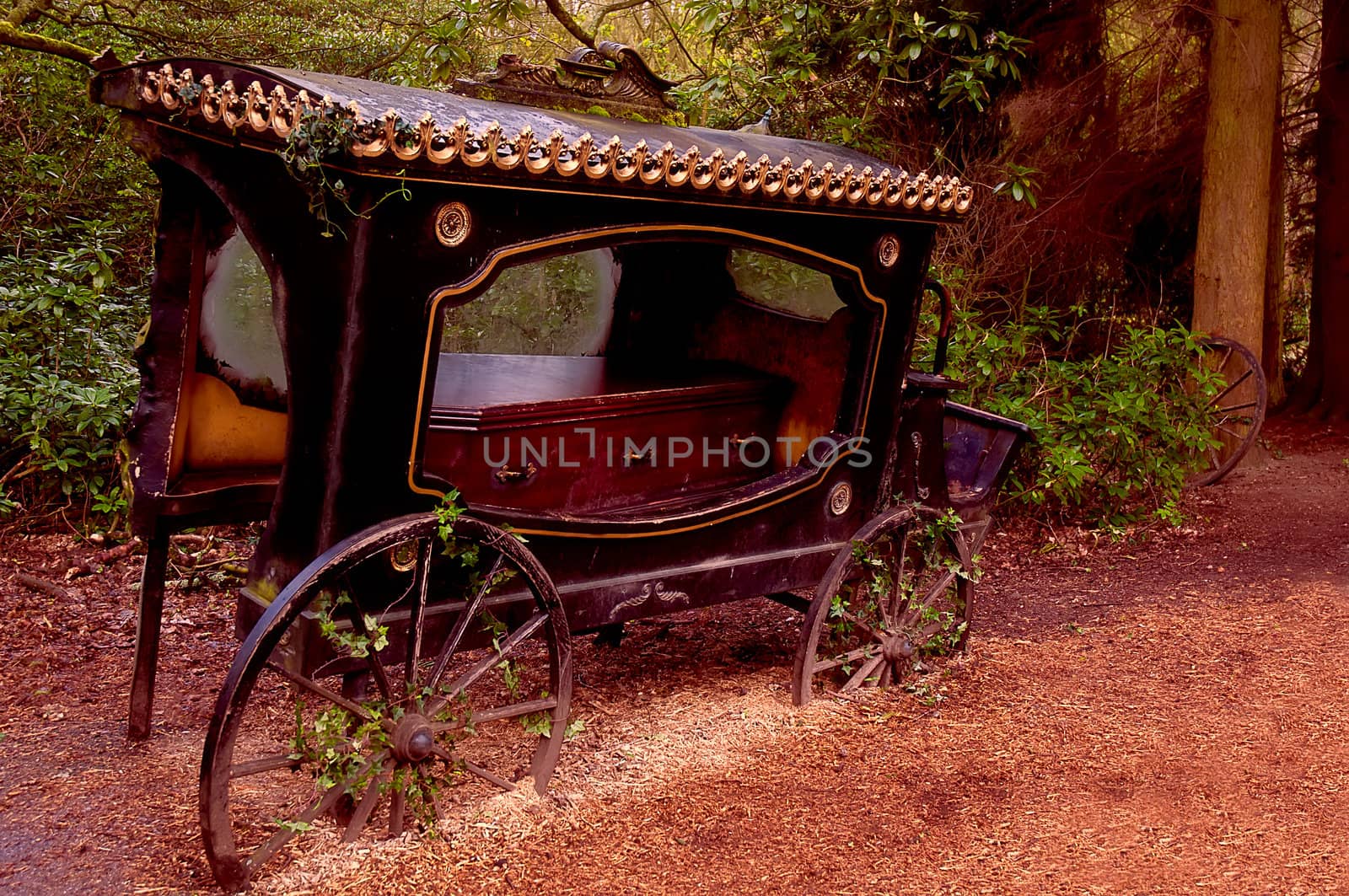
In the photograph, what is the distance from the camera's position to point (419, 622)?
298cm

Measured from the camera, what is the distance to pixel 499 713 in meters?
3.09

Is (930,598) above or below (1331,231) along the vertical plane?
below

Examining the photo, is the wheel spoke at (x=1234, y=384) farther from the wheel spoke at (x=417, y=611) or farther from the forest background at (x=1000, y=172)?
the wheel spoke at (x=417, y=611)

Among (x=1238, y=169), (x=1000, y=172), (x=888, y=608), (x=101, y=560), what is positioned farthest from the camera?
(x=1000, y=172)

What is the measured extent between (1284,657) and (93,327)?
19.2 ft

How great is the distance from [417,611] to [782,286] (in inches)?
90.2

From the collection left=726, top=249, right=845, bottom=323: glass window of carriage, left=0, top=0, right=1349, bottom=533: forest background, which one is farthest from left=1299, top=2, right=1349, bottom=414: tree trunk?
left=726, top=249, right=845, bottom=323: glass window of carriage

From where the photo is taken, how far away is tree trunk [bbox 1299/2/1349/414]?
28.3 feet

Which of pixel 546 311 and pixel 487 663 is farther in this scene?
pixel 546 311

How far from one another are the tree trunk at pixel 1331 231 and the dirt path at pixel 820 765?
4546 mm

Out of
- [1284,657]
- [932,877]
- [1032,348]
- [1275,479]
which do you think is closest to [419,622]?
[932,877]

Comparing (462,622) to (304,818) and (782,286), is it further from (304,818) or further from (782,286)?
(782,286)

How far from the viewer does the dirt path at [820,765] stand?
10.1 feet

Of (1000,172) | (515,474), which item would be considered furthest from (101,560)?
(1000,172)
